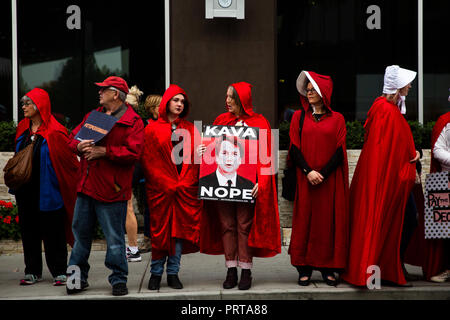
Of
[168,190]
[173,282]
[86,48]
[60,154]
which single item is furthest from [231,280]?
[86,48]

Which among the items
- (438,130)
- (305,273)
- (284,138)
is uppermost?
(438,130)

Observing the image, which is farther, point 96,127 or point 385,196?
point 385,196

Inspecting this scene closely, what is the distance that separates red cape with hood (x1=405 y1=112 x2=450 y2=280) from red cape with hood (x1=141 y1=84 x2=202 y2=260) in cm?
233

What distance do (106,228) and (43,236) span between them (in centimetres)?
111

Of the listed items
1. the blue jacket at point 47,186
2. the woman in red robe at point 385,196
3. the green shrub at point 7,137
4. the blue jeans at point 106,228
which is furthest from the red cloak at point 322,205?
the green shrub at point 7,137

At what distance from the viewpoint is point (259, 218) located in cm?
616

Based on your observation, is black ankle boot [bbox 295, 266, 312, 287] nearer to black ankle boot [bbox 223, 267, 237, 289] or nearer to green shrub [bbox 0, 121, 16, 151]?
black ankle boot [bbox 223, 267, 237, 289]

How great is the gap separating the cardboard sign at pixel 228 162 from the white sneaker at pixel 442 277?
84.3 inches

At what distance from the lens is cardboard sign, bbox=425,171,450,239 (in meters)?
6.18

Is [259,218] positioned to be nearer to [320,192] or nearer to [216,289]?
[320,192]

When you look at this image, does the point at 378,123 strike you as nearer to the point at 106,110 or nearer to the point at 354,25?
the point at 106,110

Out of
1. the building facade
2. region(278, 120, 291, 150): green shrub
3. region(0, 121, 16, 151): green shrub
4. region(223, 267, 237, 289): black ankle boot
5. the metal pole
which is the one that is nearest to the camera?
region(223, 267, 237, 289): black ankle boot

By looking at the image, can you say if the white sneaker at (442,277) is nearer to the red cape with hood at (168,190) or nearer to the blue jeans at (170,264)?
the red cape with hood at (168,190)

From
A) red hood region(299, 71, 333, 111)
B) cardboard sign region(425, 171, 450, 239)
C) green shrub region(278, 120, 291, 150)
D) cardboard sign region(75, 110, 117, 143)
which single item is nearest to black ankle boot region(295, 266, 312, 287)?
cardboard sign region(425, 171, 450, 239)
